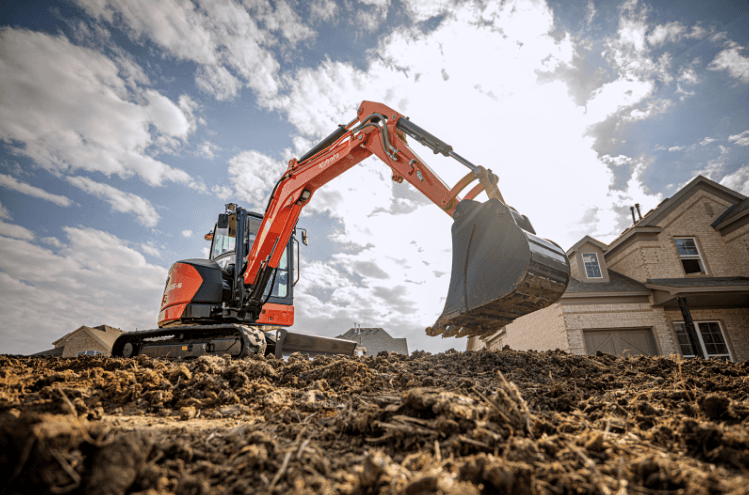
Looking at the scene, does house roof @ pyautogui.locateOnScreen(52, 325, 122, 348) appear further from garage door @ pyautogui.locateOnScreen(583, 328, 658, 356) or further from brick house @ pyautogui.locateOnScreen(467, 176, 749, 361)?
garage door @ pyautogui.locateOnScreen(583, 328, 658, 356)

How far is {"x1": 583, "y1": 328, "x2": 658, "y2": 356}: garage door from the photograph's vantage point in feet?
46.2

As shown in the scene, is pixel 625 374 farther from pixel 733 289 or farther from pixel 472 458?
pixel 733 289

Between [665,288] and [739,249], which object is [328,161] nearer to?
[665,288]

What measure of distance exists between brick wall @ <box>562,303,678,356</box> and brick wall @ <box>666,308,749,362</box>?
1.48 feet

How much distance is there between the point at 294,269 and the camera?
8547mm

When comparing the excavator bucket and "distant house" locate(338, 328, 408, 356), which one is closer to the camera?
the excavator bucket

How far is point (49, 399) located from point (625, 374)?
526 centimetres

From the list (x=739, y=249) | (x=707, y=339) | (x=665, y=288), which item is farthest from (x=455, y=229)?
(x=739, y=249)

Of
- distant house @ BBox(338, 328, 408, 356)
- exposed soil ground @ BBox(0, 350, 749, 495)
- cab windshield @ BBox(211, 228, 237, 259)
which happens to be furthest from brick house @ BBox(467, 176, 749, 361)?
exposed soil ground @ BBox(0, 350, 749, 495)

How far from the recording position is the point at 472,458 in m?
1.72

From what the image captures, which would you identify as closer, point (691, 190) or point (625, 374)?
point (625, 374)

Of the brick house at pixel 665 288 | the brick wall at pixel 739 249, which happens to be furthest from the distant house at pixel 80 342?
the brick wall at pixel 739 249

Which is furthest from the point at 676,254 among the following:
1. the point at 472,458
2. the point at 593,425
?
the point at 472,458

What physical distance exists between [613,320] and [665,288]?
86.0 inches
